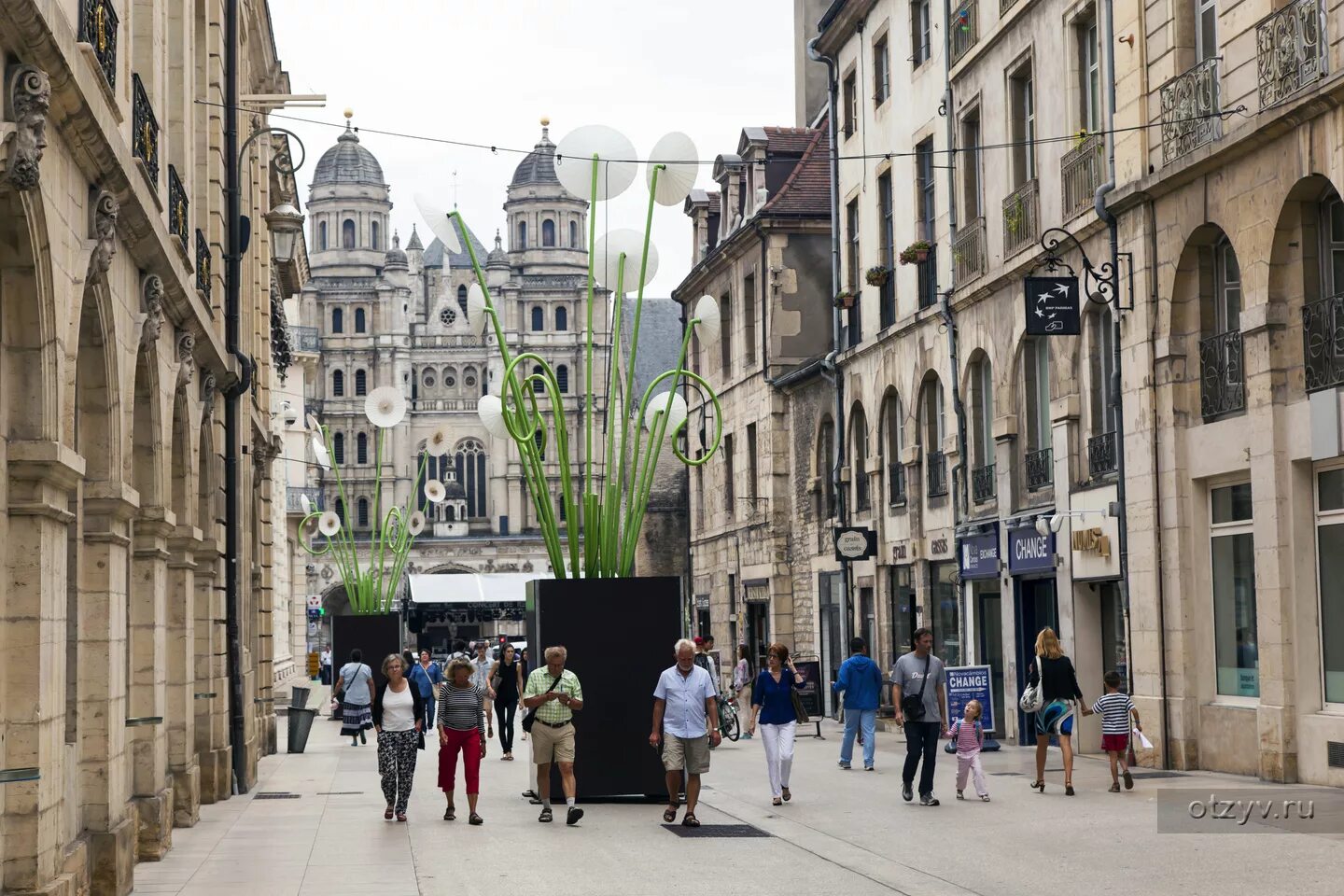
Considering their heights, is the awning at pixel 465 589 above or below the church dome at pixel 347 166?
below

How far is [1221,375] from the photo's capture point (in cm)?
1897

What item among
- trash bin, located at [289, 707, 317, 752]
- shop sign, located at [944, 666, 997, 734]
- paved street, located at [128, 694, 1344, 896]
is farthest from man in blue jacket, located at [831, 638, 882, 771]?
trash bin, located at [289, 707, 317, 752]

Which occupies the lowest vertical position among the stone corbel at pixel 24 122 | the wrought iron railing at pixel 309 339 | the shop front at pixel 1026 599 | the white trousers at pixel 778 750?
the white trousers at pixel 778 750

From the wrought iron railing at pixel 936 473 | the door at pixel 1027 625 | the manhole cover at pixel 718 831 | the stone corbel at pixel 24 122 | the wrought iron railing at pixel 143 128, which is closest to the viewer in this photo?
the stone corbel at pixel 24 122

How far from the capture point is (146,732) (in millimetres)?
14383

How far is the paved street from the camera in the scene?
39.1 ft

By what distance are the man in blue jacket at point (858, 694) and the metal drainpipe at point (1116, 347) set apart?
2988mm

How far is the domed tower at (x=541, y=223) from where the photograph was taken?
396ft

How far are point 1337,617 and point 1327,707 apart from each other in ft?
2.57

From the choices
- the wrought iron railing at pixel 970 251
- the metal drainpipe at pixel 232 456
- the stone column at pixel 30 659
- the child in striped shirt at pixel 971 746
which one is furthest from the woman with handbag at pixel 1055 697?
the wrought iron railing at pixel 970 251

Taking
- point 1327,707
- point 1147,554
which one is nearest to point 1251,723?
point 1327,707

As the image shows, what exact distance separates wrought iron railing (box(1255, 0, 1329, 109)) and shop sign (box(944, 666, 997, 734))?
791 centimetres

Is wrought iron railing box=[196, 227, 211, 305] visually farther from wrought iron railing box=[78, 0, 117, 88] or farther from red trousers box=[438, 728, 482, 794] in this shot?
wrought iron railing box=[78, 0, 117, 88]

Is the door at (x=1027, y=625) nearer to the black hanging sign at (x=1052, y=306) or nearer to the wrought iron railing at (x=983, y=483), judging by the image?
the wrought iron railing at (x=983, y=483)
